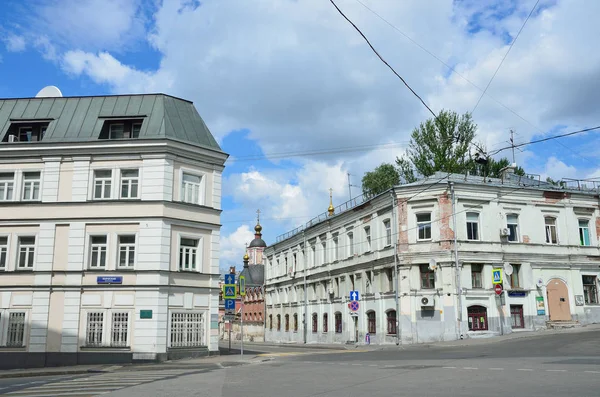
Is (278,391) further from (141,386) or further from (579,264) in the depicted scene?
(579,264)

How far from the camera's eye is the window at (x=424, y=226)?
38984mm

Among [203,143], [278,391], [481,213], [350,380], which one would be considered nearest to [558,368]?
[350,380]

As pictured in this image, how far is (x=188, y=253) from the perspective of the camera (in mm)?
28500

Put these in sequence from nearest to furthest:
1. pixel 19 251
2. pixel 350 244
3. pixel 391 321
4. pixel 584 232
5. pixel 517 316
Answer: pixel 19 251 → pixel 517 316 → pixel 391 321 → pixel 584 232 → pixel 350 244

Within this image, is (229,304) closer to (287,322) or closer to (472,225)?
(472,225)

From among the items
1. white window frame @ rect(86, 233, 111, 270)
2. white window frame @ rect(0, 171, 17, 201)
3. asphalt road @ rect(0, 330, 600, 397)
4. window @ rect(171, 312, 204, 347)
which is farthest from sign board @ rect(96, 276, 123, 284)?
asphalt road @ rect(0, 330, 600, 397)

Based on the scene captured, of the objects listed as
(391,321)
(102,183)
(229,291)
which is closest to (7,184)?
(102,183)

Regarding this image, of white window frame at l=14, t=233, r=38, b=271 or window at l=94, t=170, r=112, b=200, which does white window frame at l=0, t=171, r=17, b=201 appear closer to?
white window frame at l=14, t=233, r=38, b=271

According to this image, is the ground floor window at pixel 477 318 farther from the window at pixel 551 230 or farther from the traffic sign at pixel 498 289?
the window at pixel 551 230

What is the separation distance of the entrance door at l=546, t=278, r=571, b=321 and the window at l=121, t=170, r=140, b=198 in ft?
94.1

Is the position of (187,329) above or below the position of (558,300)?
below

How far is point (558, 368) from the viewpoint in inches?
629

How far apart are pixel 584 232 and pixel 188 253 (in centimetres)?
3005

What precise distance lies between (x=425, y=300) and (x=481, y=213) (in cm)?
731
